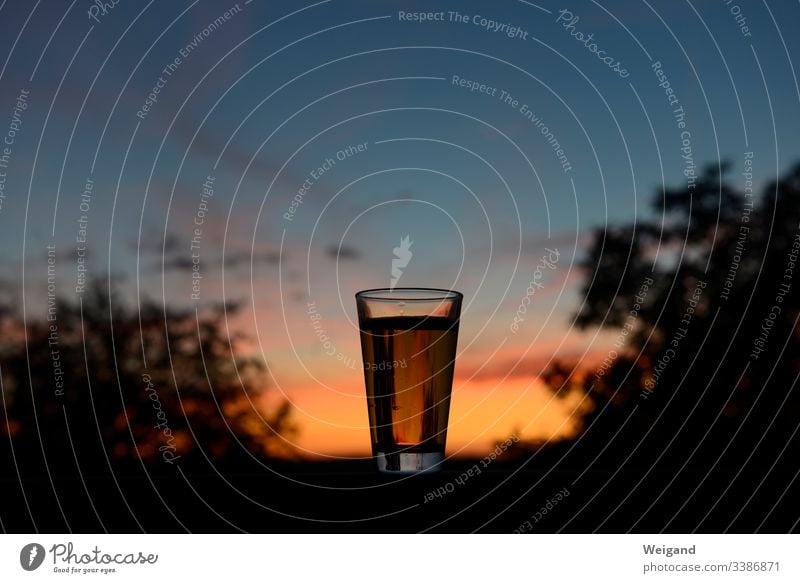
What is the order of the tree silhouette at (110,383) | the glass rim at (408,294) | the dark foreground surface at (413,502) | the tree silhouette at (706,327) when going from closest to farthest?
the dark foreground surface at (413,502)
the glass rim at (408,294)
the tree silhouette at (706,327)
the tree silhouette at (110,383)

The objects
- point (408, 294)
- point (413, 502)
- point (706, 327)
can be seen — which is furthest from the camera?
point (706, 327)

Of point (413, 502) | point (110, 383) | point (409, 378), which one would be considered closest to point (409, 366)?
point (409, 378)

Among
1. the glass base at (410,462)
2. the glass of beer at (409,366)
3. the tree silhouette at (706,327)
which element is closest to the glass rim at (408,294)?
the glass of beer at (409,366)

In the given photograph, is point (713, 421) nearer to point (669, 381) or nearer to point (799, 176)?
point (669, 381)

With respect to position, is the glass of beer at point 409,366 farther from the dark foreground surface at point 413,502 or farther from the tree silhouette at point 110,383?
the tree silhouette at point 110,383

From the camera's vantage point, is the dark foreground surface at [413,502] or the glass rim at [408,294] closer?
the dark foreground surface at [413,502]

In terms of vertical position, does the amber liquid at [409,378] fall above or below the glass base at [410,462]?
above

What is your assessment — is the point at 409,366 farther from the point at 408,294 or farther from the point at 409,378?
the point at 408,294

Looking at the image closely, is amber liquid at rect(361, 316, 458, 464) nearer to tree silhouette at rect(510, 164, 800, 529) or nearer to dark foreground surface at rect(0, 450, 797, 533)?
dark foreground surface at rect(0, 450, 797, 533)

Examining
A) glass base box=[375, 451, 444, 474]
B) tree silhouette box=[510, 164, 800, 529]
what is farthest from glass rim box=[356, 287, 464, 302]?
tree silhouette box=[510, 164, 800, 529]
